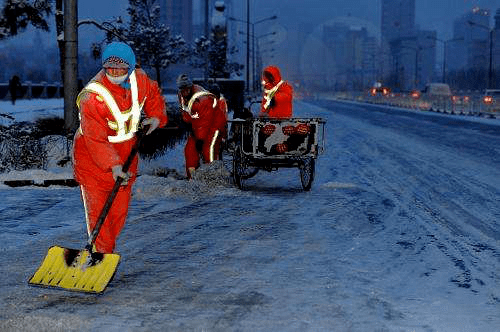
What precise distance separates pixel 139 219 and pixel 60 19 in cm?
997

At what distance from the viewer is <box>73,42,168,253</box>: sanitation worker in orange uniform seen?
5.53 metres

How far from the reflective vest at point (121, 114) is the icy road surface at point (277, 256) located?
3.86ft

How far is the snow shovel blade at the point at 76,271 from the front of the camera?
544cm

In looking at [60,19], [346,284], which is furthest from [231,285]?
[60,19]

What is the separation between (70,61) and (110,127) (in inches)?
308

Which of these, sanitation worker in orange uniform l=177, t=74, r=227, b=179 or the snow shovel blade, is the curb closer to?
sanitation worker in orange uniform l=177, t=74, r=227, b=179

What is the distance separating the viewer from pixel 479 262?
657cm

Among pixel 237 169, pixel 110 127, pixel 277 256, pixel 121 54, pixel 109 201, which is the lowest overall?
pixel 277 256

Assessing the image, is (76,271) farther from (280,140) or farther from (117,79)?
(280,140)

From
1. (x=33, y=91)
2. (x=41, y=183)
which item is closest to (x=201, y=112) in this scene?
(x=41, y=183)

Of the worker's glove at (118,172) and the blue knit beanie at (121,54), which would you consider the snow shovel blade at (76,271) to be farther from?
the blue knit beanie at (121,54)

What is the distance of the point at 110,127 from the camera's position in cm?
573

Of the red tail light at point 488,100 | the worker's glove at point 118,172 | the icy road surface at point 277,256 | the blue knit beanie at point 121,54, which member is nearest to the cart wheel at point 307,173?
the icy road surface at point 277,256

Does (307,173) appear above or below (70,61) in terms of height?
below
